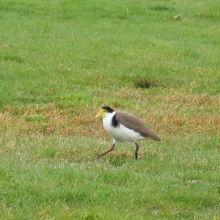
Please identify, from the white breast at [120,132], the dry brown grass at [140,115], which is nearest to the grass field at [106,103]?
the dry brown grass at [140,115]

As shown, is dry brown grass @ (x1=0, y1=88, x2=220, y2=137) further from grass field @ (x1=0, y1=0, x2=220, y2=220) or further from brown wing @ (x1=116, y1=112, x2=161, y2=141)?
brown wing @ (x1=116, y1=112, x2=161, y2=141)

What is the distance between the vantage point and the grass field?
9.12 meters

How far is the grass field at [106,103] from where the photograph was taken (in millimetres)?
9125

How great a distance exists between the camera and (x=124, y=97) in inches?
675

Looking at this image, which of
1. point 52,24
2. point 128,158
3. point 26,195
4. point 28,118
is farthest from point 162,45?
point 26,195

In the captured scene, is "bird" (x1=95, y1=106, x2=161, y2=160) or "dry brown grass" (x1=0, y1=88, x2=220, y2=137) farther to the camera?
"dry brown grass" (x1=0, y1=88, x2=220, y2=137)

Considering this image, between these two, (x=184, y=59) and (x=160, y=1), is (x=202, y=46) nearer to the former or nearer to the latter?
(x=184, y=59)

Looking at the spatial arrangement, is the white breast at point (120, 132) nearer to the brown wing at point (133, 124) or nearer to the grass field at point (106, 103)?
the brown wing at point (133, 124)

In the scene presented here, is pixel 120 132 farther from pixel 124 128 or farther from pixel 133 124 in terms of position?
pixel 133 124

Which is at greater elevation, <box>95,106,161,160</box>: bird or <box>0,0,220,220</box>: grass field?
<box>95,106,161,160</box>: bird

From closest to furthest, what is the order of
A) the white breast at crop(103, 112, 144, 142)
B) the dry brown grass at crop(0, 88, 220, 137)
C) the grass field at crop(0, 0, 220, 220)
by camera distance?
the grass field at crop(0, 0, 220, 220)
the white breast at crop(103, 112, 144, 142)
the dry brown grass at crop(0, 88, 220, 137)

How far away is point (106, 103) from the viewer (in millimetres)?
16312

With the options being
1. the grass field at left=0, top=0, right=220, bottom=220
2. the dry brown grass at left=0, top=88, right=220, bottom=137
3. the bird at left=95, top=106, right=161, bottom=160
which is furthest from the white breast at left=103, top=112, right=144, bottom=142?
the dry brown grass at left=0, top=88, right=220, bottom=137

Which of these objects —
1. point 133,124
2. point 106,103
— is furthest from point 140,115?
point 133,124
